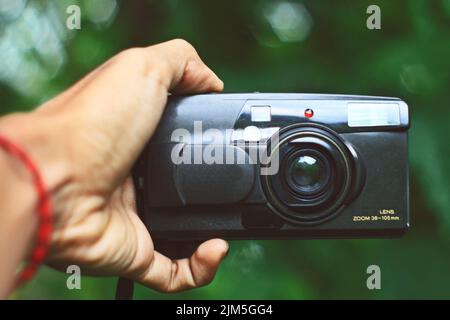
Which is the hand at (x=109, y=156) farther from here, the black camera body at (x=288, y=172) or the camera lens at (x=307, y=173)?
the camera lens at (x=307, y=173)

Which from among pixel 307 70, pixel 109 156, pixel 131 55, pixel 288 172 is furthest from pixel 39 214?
pixel 307 70

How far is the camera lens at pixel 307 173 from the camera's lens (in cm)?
121

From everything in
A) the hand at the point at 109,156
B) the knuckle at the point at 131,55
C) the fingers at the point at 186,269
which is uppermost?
the knuckle at the point at 131,55

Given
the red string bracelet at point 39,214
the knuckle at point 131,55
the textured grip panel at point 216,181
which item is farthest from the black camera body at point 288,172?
the red string bracelet at point 39,214

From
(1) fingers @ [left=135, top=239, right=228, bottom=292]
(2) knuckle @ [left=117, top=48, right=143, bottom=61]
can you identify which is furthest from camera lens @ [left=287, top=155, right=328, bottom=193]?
(2) knuckle @ [left=117, top=48, right=143, bottom=61]

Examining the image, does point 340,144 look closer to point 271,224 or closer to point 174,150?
point 271,224

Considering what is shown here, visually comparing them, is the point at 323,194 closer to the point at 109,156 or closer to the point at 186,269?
the point at 186,269

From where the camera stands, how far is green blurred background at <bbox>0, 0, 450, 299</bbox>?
1.70 meters

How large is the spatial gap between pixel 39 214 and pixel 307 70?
997mm

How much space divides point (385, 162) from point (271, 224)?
0.73 feet

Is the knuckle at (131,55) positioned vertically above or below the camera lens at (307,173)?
above

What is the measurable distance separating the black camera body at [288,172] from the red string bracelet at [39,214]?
0.31 m

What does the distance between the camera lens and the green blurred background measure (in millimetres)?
494

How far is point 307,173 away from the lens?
1210 mm
